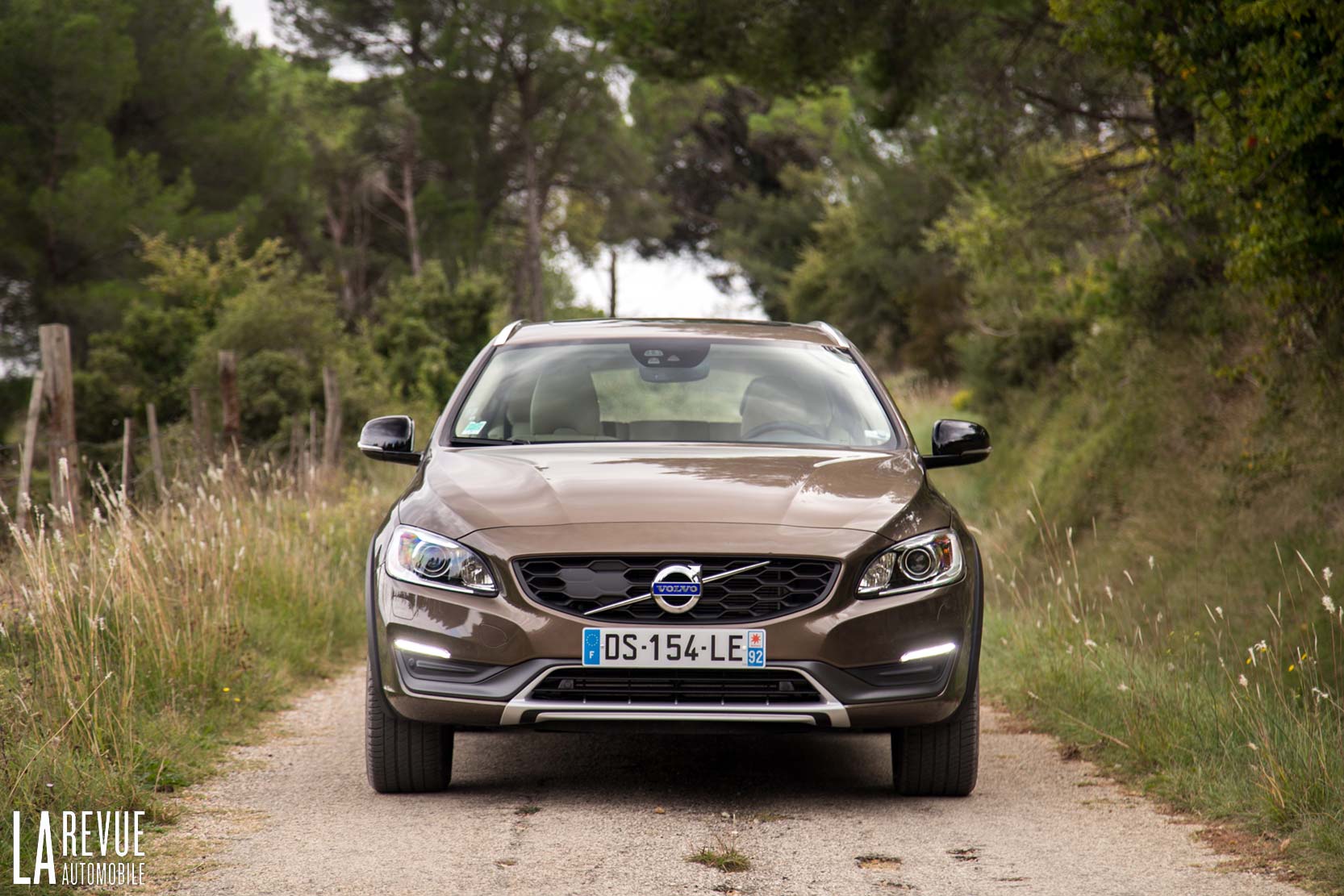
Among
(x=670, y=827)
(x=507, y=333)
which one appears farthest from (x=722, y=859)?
(x=507, y=333)

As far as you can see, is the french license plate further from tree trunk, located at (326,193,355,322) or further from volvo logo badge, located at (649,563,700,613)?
tree trunk, located at (326,193,355,322)

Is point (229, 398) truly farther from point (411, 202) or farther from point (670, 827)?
point (411, 202)

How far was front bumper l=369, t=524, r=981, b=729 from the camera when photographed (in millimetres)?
5188

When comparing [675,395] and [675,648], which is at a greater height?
[675,395]

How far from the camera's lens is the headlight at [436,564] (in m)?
5.30

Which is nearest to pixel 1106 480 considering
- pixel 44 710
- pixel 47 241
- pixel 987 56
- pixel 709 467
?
pixel 987 56

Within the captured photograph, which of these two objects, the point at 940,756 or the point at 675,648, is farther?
the point at 940,756

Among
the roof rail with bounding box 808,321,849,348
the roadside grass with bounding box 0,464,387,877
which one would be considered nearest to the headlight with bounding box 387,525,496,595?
the roadside grass with bounding box 0,464,387,877

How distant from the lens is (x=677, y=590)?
518 cm

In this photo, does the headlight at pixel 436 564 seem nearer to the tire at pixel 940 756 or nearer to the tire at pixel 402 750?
the tire at pixel 402 750

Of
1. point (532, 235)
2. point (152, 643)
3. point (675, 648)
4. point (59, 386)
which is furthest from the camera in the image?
point (532, 235)

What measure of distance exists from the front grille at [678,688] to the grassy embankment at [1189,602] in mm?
1525

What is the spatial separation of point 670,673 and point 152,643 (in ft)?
9.81

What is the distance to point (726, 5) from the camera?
580 inches
